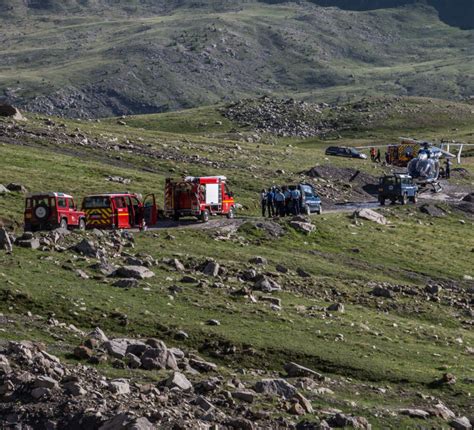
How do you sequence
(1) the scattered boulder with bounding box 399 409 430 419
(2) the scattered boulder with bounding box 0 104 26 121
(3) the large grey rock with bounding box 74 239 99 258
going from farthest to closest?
(2) the scattered boulder with bounding box 0 104 26 121 → (3) the large grey rock with bounding box 74 239 99 258 → (1) the scattered boulder with bounding box 399 409 430 419

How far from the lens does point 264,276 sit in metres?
44.0

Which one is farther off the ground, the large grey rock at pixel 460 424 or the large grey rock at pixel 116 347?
the large grey rock at pixel 116 347

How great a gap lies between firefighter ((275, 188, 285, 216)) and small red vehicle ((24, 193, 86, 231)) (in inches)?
618

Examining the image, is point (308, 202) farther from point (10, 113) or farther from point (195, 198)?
point (10, 113)

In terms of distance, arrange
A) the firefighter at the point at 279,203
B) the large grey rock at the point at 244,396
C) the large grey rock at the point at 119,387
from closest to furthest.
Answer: the large grey rock at the point at 119,387 < the large grey rock at the point at 244,396 < the firefighter at the point at 279,203

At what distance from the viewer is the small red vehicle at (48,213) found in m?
50.9

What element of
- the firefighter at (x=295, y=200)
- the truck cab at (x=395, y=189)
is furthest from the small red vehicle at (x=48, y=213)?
the truck cab at (x=395, y=189)

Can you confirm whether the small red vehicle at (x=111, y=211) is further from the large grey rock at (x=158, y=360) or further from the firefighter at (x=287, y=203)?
the large grey rock at (x=158, y=360)

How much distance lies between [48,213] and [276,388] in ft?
83.4

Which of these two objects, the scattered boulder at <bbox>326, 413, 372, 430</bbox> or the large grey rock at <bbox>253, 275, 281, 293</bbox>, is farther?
the large grey rock at <bbox>253, 275, 281, 293</bbox>

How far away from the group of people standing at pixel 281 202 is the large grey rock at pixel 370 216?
349cm

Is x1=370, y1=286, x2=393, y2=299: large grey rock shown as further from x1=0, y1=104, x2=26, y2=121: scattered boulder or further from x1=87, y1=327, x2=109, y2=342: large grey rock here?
x1=0, y1=104, x2=26, y2=121: scattered boulder

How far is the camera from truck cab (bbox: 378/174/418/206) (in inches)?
3012

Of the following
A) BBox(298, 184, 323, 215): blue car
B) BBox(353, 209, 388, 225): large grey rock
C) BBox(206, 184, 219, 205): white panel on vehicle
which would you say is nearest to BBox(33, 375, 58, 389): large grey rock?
BBox(206, 184, 219, 205): white panel on vehicle
